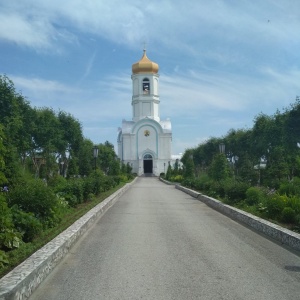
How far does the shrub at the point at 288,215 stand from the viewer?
34.1ft

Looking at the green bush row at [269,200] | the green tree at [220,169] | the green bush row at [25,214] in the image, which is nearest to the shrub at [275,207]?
the green bush row at [269,200]

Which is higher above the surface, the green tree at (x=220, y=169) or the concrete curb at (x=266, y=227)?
the green tree at (x=220, y=169)

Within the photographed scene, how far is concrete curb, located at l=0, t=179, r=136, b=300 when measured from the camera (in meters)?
4.93

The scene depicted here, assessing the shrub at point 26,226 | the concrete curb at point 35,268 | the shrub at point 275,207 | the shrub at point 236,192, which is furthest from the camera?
the shrub at point 236,192

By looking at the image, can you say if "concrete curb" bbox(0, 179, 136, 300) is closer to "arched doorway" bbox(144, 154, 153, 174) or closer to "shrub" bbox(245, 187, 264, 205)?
"shrub" bbox(245, 187, 264, 205)

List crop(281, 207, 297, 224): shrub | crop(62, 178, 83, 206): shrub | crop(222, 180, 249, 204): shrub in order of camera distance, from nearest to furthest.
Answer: crop(281, 207, 297, 224): shrub
crop(62, 178, 83, 206): shrub
crop(222, 180, 249, 204): shrub

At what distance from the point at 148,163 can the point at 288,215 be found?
2548 inches

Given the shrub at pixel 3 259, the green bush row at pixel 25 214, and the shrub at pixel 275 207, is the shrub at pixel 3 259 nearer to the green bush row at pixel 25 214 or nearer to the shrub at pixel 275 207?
the green bush row at pixel 25 214

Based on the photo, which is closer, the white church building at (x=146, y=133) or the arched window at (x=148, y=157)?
the white church building at (x=146, y=133)

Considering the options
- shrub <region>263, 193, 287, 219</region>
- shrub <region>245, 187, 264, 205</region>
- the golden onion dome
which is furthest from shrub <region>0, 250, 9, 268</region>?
the golden onion dome

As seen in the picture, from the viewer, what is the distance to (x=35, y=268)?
5.81 metres

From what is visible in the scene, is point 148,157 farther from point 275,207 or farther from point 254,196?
point 275,207

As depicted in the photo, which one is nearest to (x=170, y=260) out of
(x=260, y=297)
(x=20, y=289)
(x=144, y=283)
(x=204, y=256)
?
(x=204, y=256)

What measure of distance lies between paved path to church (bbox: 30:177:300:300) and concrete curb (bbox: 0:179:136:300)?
126mm
